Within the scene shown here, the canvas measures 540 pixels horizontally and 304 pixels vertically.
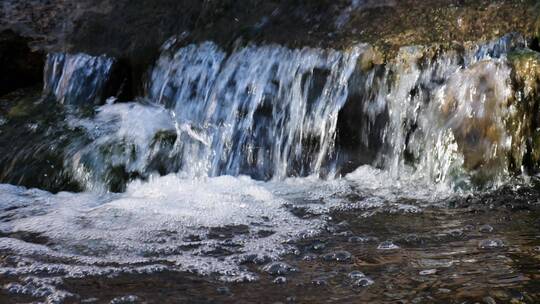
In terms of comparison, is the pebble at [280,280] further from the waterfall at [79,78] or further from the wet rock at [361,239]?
the waterfall at [79,78]

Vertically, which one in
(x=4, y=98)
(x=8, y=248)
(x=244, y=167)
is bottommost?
(x=8, y=248)

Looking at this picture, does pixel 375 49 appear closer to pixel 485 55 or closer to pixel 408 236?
pixel 485 55

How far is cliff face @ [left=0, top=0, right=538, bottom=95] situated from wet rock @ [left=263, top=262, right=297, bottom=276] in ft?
8.07

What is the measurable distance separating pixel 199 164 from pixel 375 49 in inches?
61.2

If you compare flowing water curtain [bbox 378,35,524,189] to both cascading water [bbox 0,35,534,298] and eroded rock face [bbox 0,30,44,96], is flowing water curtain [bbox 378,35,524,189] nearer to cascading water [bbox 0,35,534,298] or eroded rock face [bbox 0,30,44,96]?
cascading water [bbox 0,35,534,298]

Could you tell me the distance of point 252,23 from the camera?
6.51 m

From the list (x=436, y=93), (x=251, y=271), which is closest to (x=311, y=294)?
(x=251, y=271)

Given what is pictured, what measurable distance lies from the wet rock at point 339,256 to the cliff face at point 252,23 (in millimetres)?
2255

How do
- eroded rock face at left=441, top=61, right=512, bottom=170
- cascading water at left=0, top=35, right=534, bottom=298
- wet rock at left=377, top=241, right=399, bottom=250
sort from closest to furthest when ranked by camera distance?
1. wet rock at left=377, top=241, right=399, bottom=250
2. cascading water at left=0, top=35, right=534, bottom=298
3. eroded rock face at left=441, top=61, right=512, bottom=170

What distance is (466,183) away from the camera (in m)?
4.71

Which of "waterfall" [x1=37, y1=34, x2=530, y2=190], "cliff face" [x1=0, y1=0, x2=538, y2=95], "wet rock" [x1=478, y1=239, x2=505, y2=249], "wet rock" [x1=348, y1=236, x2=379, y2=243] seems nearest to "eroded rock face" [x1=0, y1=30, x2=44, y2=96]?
"cliff face" [x1=0, y1=0, x2=538, y2=95]

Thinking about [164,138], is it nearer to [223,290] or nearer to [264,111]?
[264,111]

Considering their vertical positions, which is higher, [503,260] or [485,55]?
[485,55]

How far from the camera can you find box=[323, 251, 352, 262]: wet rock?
348 cm
